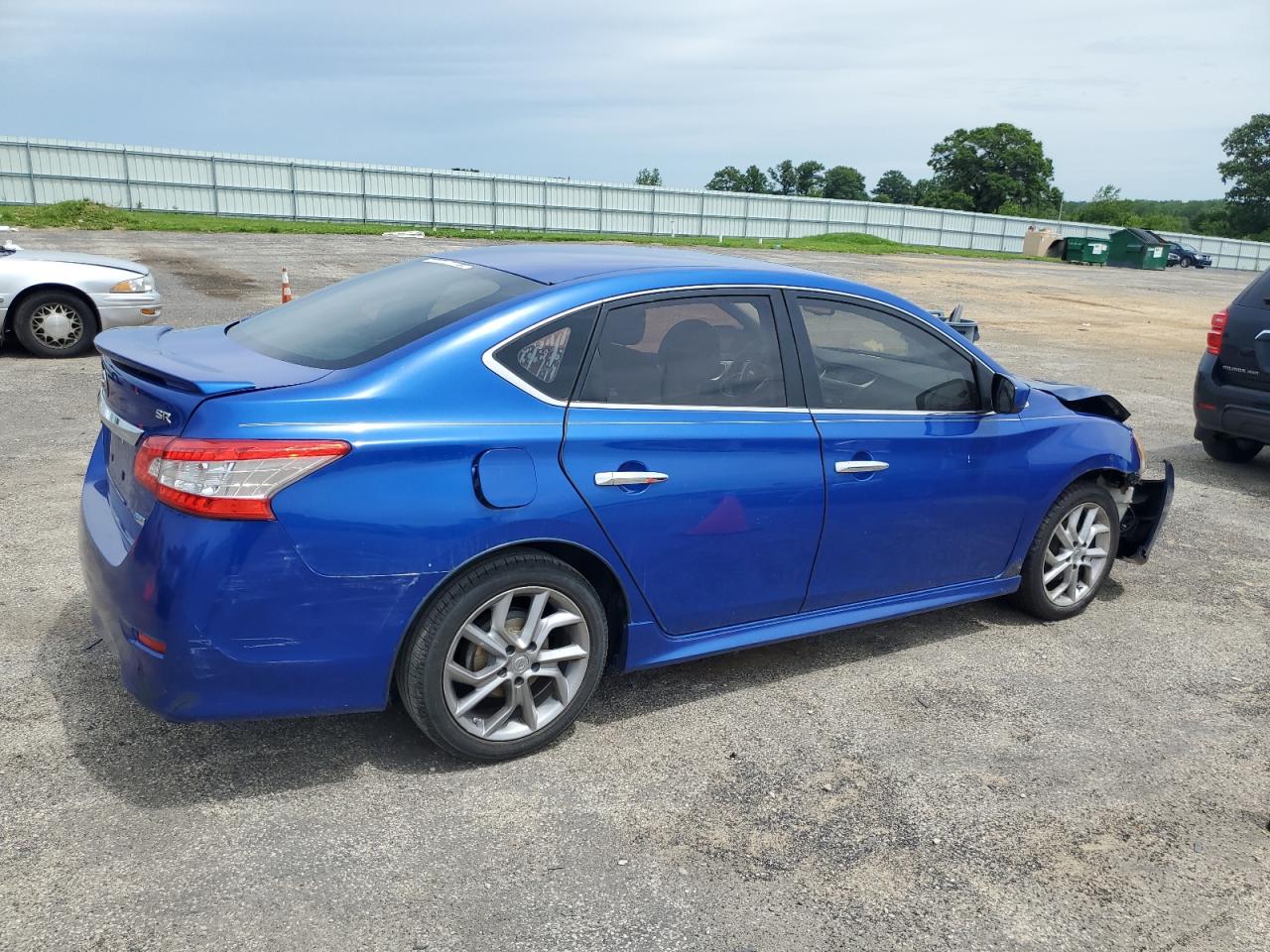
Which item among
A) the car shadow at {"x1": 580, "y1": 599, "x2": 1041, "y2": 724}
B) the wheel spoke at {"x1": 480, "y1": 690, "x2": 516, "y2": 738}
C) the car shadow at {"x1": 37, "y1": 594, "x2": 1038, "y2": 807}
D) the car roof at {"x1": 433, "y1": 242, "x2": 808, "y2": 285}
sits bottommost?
the car shadow at {"x1": 580, "y1": 599, "x2": 1041, "y2": 724}

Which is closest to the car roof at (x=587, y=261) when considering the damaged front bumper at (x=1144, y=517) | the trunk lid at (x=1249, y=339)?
the damaged front bumper at (x=1144, y=517)

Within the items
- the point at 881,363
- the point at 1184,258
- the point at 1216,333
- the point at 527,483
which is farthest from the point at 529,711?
the point at 1184,258

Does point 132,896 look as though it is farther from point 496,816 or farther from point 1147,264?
point 1147,264

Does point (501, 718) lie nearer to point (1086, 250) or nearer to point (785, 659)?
point (785, 659)

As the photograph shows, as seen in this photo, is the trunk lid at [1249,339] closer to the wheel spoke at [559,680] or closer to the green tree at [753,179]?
the wheel spoke at [559,680]

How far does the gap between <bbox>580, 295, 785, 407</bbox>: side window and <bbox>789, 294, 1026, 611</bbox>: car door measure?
0.64 ft

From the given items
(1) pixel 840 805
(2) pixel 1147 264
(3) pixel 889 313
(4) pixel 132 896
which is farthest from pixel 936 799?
(2) pixel 1147 264

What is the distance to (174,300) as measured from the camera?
1498 centimetres

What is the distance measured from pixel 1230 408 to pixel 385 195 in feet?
125

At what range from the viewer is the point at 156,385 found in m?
3.34

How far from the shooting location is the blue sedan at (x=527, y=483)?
3.11 m

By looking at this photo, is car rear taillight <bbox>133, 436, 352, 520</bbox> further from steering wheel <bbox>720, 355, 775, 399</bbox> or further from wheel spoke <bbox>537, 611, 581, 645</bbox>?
steering wheel <bbox>720, 355, 775, 399</bbox>

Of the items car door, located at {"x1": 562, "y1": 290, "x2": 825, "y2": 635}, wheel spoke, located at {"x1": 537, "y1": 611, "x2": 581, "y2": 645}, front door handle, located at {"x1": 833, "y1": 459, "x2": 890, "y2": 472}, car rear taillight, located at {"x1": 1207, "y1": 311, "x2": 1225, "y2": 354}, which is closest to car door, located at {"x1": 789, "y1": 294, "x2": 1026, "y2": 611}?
front door handle, located at {"x1": 833, "y1": 459, "x2": 890, "y2": 472}

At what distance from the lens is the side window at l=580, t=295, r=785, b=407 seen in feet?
12.1
